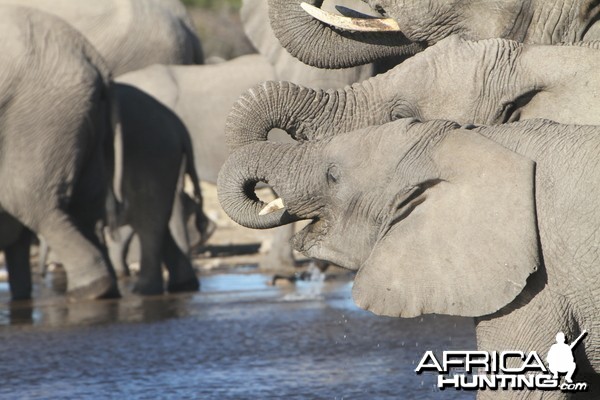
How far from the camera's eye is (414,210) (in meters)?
3.79

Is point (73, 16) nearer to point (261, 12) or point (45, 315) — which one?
point (261, 12)

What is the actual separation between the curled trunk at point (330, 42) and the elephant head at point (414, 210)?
2.98 ft

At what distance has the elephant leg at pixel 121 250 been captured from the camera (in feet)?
37.9

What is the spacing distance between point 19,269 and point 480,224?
20.3 ft

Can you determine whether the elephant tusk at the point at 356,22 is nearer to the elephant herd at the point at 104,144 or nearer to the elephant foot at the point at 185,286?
the elephant herd at the point at 104,144

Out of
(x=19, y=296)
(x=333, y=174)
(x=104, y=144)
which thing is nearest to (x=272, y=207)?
(x=333, y=174)

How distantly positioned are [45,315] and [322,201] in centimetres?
462

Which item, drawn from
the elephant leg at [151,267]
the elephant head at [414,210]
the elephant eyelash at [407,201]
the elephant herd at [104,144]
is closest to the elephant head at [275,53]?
the elephant herd at [104,144]

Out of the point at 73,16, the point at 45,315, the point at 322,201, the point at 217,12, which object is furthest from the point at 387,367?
the point at 217,12

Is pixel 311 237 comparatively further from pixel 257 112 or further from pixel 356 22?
pixel 356 22

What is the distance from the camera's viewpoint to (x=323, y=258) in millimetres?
3982

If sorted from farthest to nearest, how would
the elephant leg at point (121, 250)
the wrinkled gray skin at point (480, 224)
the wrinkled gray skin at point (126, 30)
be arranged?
the wrinkled gray skin at point (126, 30) < the elephant leg at point (121, 250) < the wrinkled gray skin at point (480, 224)

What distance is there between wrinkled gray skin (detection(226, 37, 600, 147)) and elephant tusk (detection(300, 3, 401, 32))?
16.4 inches

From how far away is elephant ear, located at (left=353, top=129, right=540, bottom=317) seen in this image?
Result: 3629 mm
